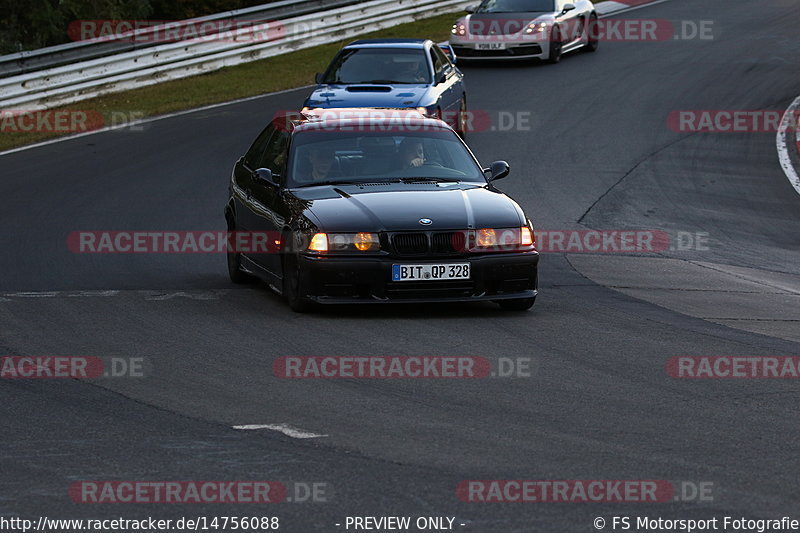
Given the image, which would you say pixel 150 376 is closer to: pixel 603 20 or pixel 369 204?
pixel 369 204

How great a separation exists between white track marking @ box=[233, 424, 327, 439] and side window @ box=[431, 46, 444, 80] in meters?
12.6

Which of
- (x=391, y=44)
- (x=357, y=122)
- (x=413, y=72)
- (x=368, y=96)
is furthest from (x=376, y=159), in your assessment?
(x=391, y=44)

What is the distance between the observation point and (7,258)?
42.9 feet

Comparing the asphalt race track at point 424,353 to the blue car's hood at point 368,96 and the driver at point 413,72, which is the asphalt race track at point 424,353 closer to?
the driver at point 413,72

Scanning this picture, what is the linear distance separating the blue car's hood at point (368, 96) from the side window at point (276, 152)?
6022mm

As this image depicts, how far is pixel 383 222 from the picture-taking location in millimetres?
9828

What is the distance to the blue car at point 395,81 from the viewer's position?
18.0 metres

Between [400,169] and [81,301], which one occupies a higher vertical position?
[400,169]

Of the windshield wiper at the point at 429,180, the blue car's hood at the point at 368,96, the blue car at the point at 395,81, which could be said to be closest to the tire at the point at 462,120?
the blue car at the point at 395,81

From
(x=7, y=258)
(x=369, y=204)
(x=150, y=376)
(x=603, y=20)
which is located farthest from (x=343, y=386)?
(x=603, y=20)

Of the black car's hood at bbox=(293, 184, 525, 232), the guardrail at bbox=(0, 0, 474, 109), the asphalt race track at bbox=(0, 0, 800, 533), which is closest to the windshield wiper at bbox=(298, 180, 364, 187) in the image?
the black car's hood at bbox=(293, 184, 525, 232)

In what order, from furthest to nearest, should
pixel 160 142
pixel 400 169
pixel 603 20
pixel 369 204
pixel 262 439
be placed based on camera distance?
pixel 603 20 < pixel 160 142 < pixel 400 169 < pixel 369 204 < pixel 262 439

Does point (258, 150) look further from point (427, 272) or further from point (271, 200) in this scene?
point (427, 272)

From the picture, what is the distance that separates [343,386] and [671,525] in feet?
9.15
